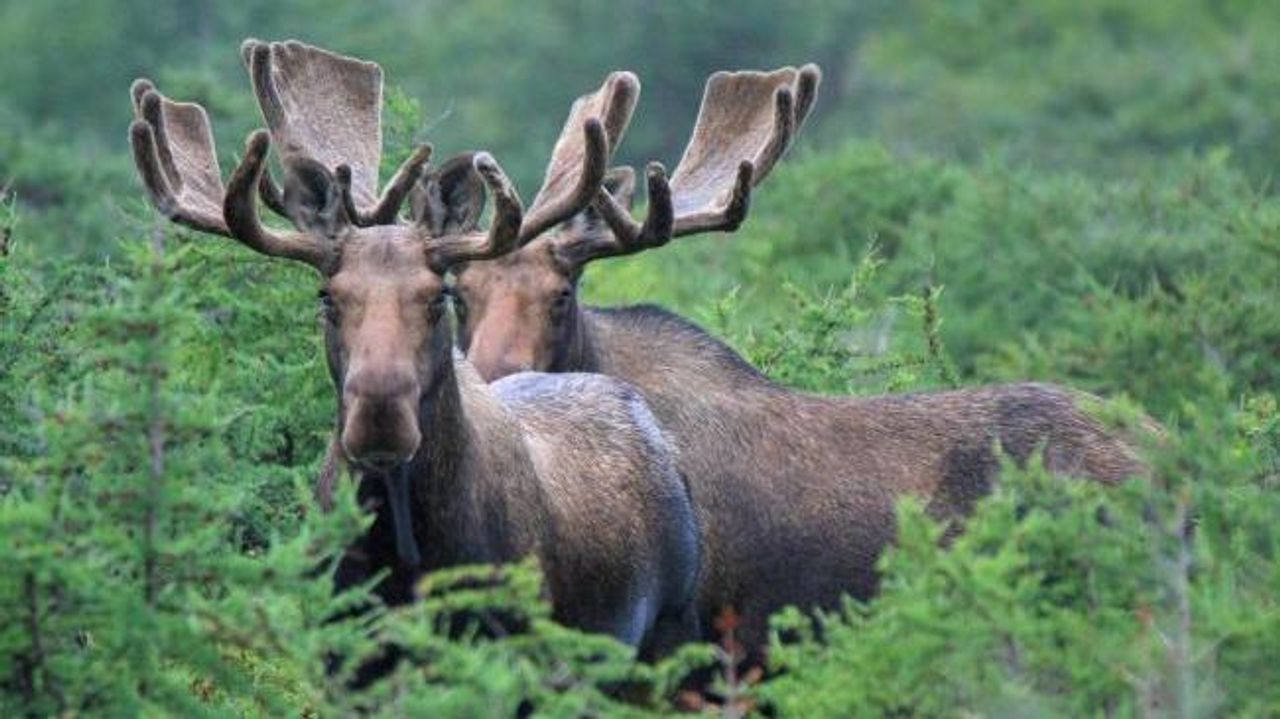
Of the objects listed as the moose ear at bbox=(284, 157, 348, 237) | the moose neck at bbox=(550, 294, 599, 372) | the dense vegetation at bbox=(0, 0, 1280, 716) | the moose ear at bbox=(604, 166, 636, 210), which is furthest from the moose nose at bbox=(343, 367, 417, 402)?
the moose ear at bbox=(604, 166, 636, 210)

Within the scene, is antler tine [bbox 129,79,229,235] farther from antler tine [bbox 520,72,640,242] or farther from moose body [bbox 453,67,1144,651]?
moose body [bbox 453,67,1144,651]

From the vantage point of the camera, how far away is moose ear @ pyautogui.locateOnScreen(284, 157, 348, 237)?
10711 millimetres

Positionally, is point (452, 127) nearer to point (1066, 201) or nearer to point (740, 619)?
point (1066, 201)

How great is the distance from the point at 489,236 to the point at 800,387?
3.95 m

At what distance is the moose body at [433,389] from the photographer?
33.8 ft

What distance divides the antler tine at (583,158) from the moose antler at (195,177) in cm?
86

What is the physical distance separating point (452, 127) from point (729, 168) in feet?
74.6

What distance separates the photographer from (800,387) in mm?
14438

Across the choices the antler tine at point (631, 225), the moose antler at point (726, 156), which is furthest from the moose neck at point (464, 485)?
the moose antler at point (726, 156)

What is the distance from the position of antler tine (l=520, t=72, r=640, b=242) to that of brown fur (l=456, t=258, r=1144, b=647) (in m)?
1.09

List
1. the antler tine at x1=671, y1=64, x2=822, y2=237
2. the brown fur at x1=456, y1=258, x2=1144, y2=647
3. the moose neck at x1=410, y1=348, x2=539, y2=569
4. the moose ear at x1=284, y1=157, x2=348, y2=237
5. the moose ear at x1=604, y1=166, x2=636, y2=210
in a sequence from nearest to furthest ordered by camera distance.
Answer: the moose neck at x1=410, y1=348, x2=539, y2=569 < the moose ear at x1=284, y1=157, x2=348, y2=237 < the brown fur at x1=456, y1=258, x2=1144, y2=647 < the antler tine at x1=671, y1=64, x2=822, y2=237 < the moose ear at x1=604, y1=166, x2=636, y2=210

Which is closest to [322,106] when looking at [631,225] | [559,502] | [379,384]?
[631,225]

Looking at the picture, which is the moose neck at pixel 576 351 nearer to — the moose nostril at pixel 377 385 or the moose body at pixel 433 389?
the moose body at pixel 433 389

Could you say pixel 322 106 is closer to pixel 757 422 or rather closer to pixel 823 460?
pixel 757 422
